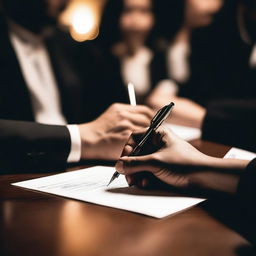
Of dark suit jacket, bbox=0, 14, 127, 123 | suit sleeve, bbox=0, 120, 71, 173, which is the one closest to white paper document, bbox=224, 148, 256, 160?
suit sleeve, bbox=0, 120, 71, 173

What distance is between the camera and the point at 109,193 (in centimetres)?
77

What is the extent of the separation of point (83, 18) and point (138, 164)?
18.1ft

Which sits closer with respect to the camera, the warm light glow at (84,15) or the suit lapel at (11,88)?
the suit lapel at (11,88)

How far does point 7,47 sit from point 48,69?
0.34 m

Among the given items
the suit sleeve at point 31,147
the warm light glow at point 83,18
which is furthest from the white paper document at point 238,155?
the warm light glow at point 83,18

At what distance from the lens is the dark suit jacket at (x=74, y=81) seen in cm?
180

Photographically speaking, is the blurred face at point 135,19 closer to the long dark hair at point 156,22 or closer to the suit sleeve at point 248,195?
the long dark hair at point 156,22

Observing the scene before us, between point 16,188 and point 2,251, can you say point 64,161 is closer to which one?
point 16,188

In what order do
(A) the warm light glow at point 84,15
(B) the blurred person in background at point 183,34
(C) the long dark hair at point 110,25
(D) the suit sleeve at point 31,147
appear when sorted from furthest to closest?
(A) the warm light glow at point 84,15 → (C) the long dark hair at point 110,25 → (B) the blurred person in background at point 183,34 → (D) the suit sleeve at point 31,147

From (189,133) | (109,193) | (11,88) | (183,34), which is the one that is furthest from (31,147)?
(183,34)

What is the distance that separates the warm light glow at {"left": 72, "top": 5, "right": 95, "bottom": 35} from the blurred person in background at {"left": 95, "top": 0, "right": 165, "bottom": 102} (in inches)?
37.4

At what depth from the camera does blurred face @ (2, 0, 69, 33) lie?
1965mm

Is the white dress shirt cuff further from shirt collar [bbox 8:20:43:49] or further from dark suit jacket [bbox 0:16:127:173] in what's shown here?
shirt collar [bbox 8:20:43:49]

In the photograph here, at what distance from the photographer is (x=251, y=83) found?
101 inches
